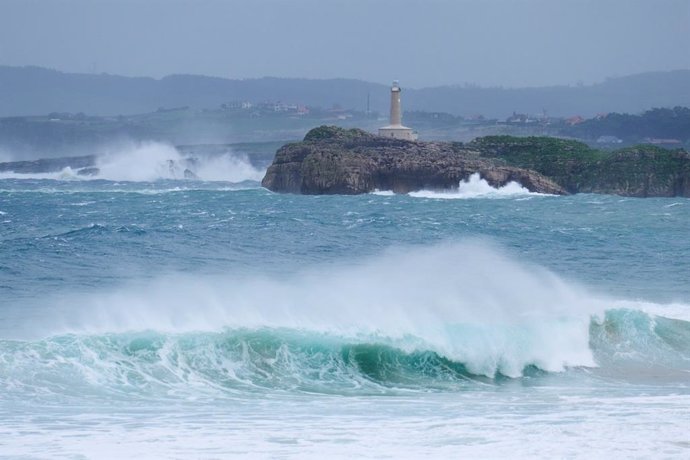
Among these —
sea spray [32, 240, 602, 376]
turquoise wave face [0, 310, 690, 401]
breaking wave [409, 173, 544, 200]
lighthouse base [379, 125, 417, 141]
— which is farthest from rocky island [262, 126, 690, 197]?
turquoise wave face [0, 310, 690, 401]

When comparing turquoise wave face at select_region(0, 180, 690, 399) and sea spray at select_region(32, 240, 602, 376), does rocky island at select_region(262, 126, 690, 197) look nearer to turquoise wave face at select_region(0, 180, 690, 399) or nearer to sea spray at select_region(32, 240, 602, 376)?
turquoise wave face at select_region(0, 180, 690, 399)

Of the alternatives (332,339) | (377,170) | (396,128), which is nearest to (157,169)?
(396,128)

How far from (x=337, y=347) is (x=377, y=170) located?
4012cm

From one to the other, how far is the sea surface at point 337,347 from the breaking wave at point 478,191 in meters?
23.0

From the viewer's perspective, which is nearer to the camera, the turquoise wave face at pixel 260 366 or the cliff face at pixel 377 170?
the turquoise wave face at pixel 260 366

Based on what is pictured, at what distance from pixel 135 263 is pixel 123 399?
1144 cm

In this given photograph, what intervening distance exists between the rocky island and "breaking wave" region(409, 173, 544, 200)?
0.29m

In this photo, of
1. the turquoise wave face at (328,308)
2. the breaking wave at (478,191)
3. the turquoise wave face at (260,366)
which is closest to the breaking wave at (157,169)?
the breaking wave at (478,191)

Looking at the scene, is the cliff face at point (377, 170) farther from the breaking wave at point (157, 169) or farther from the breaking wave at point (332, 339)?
the breaking wave at point (332, 339)

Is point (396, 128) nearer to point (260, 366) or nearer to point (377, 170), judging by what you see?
point (377, 170)

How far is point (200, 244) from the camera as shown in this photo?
2939 centimetres

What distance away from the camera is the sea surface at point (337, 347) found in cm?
1190

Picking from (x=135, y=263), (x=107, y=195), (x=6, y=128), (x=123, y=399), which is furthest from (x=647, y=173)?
(x=6, y=128)

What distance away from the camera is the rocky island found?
183ft
